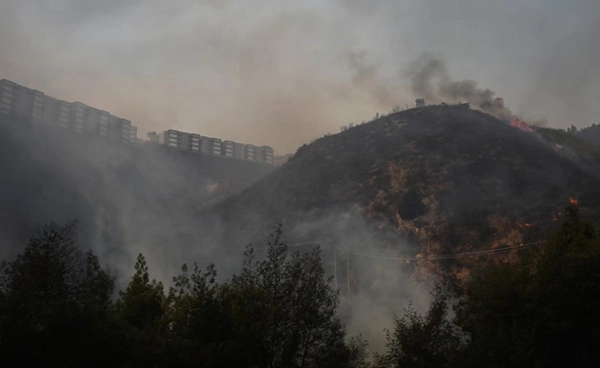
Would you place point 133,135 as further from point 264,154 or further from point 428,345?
point 428,345

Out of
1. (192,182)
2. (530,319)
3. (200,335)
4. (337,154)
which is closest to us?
(200,335)

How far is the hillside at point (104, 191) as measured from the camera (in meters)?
69.7

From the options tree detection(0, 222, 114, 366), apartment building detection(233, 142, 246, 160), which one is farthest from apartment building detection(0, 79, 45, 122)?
tree detection(0, 222, 114, 366)

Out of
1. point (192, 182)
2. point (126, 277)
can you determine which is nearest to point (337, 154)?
point (192, 182)

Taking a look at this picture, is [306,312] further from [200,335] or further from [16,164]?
[16,164]

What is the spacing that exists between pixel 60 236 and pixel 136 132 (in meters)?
86.7

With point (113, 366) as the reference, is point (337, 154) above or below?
above

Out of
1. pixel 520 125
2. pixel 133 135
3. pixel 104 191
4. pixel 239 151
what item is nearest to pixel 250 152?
pixel 239 151

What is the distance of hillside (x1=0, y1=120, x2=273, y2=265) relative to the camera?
69.7 m

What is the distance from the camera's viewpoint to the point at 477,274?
93.8 feet

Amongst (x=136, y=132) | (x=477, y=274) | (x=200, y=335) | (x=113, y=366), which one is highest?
(x=136, y=132)

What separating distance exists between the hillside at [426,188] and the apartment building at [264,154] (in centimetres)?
3640

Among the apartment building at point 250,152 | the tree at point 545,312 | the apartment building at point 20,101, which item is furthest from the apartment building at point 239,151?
the tree at point 545,312

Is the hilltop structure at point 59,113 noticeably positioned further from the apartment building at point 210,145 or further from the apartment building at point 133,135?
the apartment building at point 210,145
